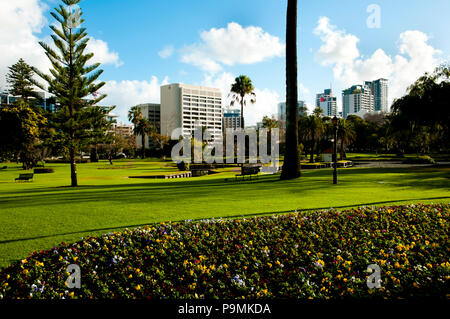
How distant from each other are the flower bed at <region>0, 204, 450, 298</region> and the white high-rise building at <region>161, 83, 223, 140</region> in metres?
147

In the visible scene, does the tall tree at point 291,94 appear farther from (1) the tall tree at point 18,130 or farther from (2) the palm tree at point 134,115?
(2) the palm tree at point 134,115

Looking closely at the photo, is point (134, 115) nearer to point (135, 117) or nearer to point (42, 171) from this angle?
point (135, 117)

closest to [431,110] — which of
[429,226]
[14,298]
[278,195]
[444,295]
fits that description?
[278,195]

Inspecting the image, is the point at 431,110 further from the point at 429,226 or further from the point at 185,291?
the point at 185,291

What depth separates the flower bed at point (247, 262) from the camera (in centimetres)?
431

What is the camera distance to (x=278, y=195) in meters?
12.0

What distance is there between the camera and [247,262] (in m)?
4.99

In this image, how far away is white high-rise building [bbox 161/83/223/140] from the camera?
16250cm

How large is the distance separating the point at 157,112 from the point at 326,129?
127 metres

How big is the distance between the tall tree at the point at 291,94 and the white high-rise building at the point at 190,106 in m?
135
